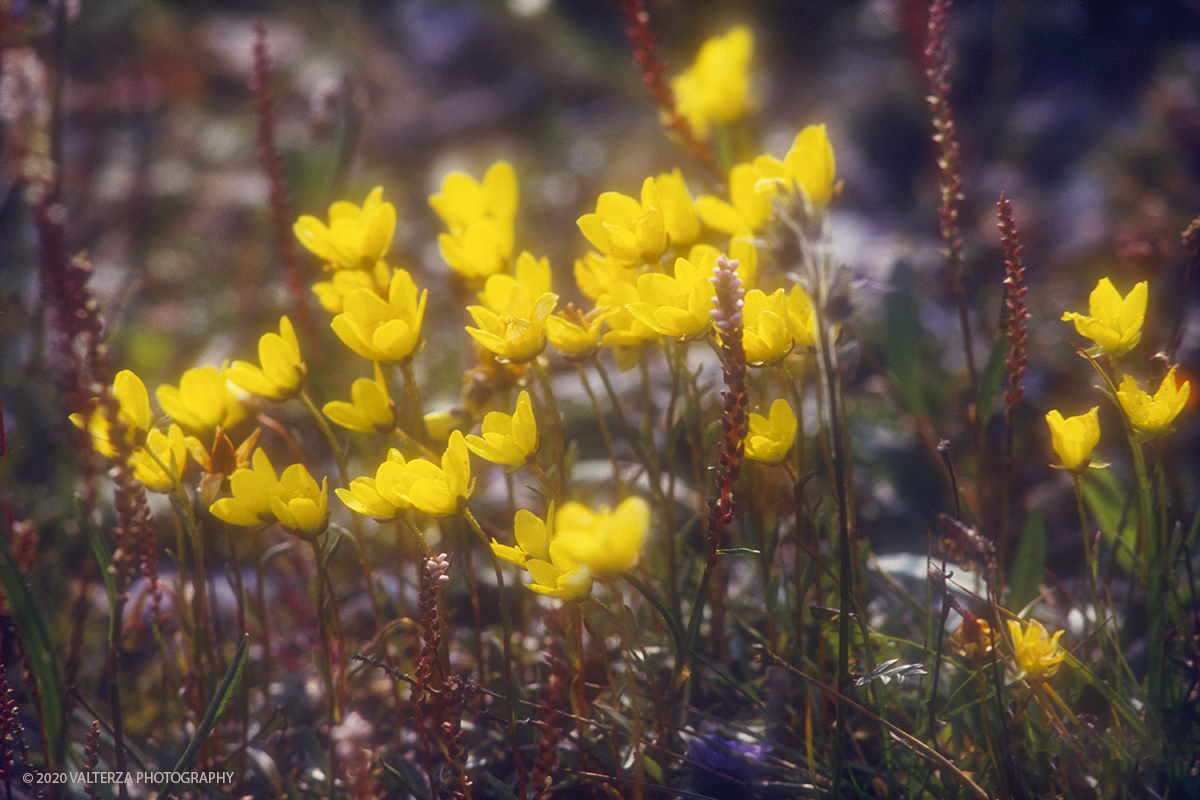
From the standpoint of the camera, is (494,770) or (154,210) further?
(154,210)

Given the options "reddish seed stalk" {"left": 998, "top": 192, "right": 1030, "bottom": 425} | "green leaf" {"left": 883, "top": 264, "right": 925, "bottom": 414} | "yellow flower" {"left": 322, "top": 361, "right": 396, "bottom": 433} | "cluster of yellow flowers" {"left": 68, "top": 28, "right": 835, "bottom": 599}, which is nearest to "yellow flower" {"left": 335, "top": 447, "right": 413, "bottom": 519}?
"cluster of yellow flowers" {"left": 68, "top": 28, "right": 835, "bottom": 599}

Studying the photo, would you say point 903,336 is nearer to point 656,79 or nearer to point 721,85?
point 721,85

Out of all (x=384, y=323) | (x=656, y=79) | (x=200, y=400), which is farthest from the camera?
(x=656, y=79)

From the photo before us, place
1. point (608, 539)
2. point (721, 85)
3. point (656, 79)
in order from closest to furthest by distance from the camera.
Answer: point (608, 539)
point (656, 79)
point (721, 85)

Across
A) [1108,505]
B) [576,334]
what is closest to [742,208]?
[576,334]

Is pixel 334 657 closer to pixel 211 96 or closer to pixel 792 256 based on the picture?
pixel 792 256

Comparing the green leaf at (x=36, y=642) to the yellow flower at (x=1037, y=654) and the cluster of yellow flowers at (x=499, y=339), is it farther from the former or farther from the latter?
the yellow flower at (x=1037, y=654)

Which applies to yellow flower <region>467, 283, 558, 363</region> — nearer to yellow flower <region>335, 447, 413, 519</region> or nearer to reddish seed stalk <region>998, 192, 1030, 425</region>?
yellow flower <region>335, 447, 413, 519</region>

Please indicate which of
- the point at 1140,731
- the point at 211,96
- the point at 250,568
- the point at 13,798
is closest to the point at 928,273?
the point at 1140,731
